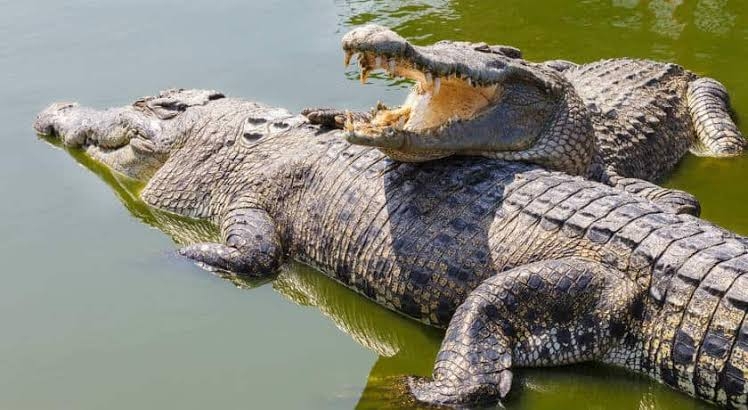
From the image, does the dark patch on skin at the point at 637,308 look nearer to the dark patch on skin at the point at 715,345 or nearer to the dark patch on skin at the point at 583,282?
the dark patch on skin at the point at 583,282

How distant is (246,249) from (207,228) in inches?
31.2

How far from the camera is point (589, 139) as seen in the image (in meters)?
4.88

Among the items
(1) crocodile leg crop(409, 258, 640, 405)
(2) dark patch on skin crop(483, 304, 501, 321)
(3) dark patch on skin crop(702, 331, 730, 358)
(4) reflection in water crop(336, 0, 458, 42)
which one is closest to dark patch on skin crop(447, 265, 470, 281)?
(1) crocodile leg crop(409, 258, 640, 405)

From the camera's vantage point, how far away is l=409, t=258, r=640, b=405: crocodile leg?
367cm

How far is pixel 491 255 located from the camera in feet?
13.3

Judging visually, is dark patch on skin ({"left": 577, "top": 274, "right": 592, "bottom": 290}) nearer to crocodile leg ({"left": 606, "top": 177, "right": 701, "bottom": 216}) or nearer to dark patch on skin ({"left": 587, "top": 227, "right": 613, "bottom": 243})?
dark patch on skin ({"left": 587, "top": 227, "right": 613, "bottom": 243})

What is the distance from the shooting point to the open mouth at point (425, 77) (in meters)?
4.05

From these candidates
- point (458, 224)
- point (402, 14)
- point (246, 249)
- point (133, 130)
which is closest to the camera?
point (458, 224)

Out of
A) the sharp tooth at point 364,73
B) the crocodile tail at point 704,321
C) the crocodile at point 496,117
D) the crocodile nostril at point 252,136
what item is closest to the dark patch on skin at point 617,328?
the crocodile tail at point 704,321

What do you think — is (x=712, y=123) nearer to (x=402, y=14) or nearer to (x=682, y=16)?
(x=682, y=16)

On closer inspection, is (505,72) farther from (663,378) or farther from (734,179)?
(734,179)

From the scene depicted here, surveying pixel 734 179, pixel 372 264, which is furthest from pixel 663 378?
pixel 734 179

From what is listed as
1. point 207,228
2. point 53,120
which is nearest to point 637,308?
point 207,228

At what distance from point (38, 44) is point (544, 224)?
6.81 m
